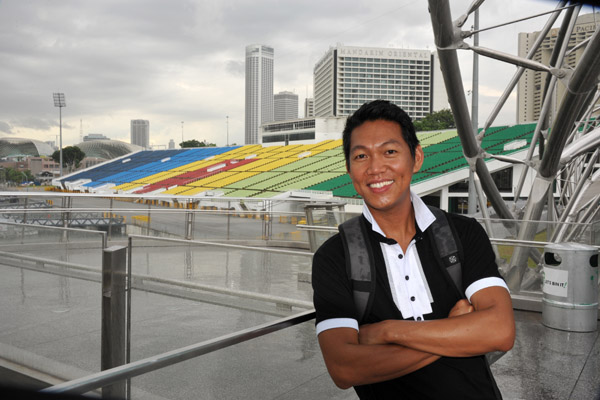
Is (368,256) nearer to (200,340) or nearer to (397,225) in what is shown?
(397,225)

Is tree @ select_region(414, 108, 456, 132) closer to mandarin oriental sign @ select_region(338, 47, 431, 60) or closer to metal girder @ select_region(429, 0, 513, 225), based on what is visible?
mandarin oriental sign @ select_region(338, 47, 431, 60)

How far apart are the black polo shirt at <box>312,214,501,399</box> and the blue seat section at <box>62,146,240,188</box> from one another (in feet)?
204

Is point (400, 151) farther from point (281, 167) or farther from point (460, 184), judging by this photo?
point (281, 167)

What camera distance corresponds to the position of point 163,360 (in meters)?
1.74

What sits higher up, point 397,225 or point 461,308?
point 397,225

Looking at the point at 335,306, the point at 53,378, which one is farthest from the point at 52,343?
the point at 335,306

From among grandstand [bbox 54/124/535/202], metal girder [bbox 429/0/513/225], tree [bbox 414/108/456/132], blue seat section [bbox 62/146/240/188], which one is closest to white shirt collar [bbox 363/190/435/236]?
metal girder [bbox 429/0/513/225]

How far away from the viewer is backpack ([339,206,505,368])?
6.41 feet

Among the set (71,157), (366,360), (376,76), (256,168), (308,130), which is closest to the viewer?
(366,360)

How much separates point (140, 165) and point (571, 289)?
234 feet

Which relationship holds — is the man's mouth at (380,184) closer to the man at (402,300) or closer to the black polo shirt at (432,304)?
the man at (402,300)

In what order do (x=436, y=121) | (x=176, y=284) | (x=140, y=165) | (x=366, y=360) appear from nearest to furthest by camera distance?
(x=366, y=360), (x=176, y=284), (x=140, y=165), (x=436, y=121)

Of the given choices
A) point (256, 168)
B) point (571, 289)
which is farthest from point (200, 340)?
point (256, 168)

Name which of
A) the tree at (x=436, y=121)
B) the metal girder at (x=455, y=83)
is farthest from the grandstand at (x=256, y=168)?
the metal girder at (x=455, y=83)
